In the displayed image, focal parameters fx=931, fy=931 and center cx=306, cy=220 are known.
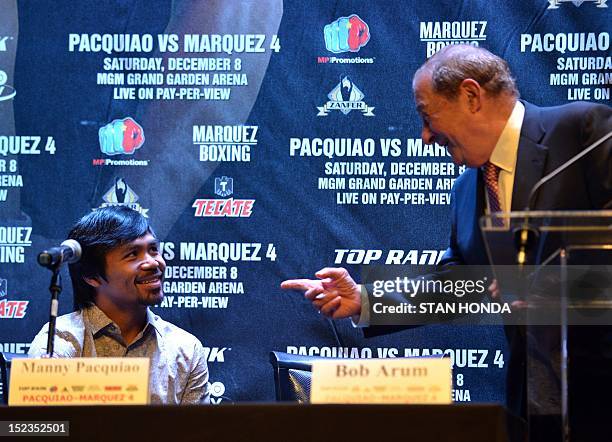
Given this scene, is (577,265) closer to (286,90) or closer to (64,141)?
(286,90)

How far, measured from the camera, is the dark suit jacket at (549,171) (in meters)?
2.64

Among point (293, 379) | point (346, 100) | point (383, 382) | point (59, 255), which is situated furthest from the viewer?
point (346, 100)

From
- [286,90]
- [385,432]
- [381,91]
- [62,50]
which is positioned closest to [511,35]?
[381,91]

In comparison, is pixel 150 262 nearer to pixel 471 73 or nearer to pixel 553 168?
pixel 471 73

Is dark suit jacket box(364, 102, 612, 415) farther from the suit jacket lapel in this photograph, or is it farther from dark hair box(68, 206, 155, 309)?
dark hair box(68, 206, 155, 309)

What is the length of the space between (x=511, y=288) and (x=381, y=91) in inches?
87.4

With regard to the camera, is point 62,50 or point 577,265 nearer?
point 577,265

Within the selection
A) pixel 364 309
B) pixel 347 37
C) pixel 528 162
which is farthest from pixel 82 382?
pixel 347 37

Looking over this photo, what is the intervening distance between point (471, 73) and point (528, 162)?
0.37 meters

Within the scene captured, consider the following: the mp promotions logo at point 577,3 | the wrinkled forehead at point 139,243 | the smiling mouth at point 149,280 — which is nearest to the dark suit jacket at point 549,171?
the smiling mouth at point 149,280

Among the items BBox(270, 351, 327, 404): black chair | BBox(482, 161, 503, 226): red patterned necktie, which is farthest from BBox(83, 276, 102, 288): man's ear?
BBox(482, 161, 503, 226): red patterned necktie

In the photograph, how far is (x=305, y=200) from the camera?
13.5ft

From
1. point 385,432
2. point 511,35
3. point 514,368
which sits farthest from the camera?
point 511,35

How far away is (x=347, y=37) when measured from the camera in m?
4.15
